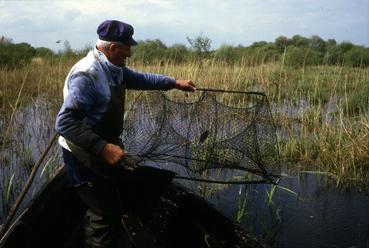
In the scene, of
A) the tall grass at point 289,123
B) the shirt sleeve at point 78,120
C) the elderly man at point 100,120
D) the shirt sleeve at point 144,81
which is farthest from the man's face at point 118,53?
the tall grass at point 289,123

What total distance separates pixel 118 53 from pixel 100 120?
41 cm

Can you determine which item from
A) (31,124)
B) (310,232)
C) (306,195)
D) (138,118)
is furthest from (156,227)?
(31,124)

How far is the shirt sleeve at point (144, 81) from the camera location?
9.87ft

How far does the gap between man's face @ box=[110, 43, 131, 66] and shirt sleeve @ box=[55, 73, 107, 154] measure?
0.97ft

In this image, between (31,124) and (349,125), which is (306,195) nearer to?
(349,125)

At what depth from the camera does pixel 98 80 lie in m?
2.29

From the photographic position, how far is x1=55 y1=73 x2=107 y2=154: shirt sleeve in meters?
2.14

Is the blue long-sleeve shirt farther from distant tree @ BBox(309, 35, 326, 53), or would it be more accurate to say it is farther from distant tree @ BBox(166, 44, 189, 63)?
distant tree @ BBox(309, 35, 326, 53)

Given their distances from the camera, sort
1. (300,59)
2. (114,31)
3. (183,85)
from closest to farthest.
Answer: (114,31)
(183,85)
(300,59)

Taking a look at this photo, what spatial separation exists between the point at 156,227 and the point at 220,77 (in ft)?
14.4

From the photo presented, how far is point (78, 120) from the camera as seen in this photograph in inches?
85.7

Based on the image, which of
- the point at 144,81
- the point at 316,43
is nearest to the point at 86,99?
the point at 144,81

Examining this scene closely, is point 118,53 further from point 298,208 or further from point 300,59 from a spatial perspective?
point 300,59

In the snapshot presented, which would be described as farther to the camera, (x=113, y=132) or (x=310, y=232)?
(x=310, y=232)
